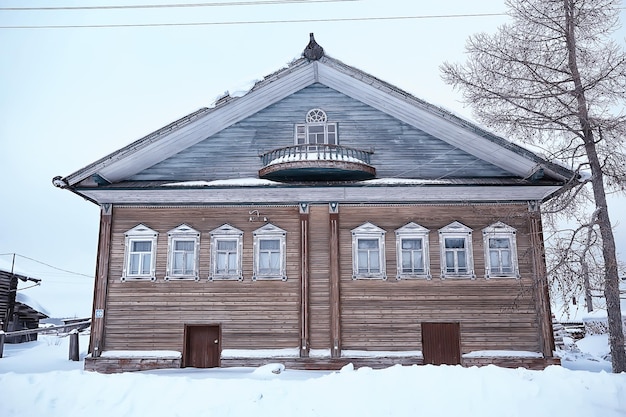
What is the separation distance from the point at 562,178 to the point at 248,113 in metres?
10.3

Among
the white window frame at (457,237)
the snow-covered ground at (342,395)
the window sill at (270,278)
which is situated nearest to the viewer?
the snow-covered ground at (342,395)

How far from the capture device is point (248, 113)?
55.7ft

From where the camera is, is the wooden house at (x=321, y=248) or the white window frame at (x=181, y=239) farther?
the white window frame at (x=181, y=239)

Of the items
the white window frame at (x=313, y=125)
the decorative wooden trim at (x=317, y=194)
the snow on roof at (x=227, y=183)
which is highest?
the white window frame at (x=313, y=125)

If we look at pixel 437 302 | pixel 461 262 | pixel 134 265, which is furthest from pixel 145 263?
pixel 461 262

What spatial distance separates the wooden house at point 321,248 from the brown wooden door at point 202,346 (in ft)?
0.14

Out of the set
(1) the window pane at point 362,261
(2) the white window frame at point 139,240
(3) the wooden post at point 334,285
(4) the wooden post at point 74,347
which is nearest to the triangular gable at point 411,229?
(1) the window pane at point 362,261

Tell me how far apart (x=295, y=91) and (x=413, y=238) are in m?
6.54

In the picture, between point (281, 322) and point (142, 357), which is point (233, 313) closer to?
point (281, 322)

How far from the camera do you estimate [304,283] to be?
600 inches

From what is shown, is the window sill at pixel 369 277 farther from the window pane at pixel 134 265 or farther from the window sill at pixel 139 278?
the window pane at pixel 134 265

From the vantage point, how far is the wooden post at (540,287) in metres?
14.8

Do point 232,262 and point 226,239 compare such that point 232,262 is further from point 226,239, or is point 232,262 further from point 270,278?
point 270,278

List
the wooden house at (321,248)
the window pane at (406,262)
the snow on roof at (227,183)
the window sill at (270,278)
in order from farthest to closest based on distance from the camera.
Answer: the window pane at (406,262)
the window sill at (270,278)
the snow on roof at (227,183)
the wooden house at (321,248)
